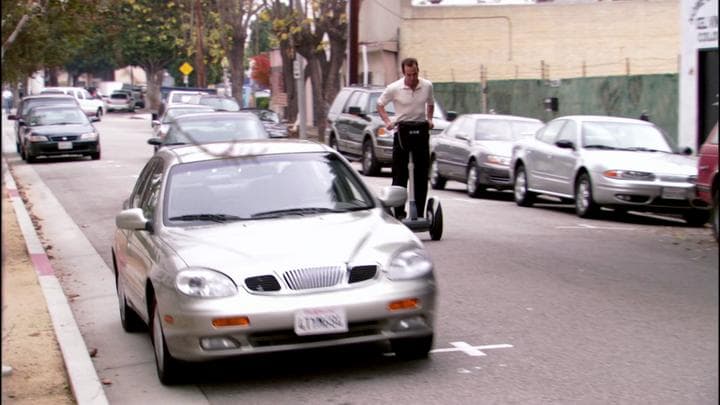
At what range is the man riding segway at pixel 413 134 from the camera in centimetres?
1358

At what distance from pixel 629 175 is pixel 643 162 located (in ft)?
1.24

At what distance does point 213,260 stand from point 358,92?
2080cm

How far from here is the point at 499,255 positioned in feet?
42.3

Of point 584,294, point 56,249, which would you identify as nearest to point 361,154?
point 56,249

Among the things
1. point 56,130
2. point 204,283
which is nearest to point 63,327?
point 204,283

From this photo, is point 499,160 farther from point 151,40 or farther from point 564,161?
point 151,40

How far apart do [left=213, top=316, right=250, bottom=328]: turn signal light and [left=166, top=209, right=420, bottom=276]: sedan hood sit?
0.30 meters

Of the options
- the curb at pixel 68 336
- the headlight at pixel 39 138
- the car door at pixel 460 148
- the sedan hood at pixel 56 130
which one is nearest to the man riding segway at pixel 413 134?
the curb at pixel 68 336

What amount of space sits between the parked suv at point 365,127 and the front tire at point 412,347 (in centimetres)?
1735

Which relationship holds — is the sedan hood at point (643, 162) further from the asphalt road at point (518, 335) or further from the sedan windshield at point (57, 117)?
the sedan windshield at point (57, 117)

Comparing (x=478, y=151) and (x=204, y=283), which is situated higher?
(x=478, y=151)

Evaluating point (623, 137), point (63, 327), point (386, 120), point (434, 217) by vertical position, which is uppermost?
point (386, 120)

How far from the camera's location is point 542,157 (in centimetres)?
1938

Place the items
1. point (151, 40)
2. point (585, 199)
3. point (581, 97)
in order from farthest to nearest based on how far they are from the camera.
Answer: point (151, 40), point (581, 97), point (585, 199)
